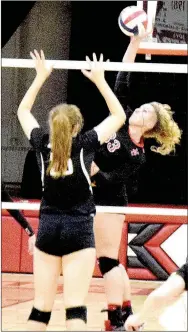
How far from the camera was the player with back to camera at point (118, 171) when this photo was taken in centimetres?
399

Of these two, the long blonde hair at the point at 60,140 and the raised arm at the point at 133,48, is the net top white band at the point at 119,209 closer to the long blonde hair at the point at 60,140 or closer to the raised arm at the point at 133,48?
the long blonde hair at the point at 60,140

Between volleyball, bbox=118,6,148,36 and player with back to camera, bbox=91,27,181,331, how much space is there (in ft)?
0.13

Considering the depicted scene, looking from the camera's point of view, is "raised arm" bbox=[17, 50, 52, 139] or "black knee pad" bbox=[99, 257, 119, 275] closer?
"raised arm" bbox=[17, 50, 52, 139]

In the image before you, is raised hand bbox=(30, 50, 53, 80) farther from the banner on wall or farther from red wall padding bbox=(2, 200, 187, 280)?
red wall padding bbox=(2, 200, 187, 280)

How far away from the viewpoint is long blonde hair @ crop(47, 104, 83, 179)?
3.29 meters

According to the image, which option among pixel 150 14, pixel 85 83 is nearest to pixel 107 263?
pixel 150 14

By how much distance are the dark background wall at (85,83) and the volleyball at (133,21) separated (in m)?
3.72

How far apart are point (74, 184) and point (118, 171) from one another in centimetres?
76

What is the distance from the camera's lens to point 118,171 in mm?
4047

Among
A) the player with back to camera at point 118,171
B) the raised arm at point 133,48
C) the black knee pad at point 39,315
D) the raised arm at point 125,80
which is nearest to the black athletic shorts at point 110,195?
the player with back to camera at point 118,171

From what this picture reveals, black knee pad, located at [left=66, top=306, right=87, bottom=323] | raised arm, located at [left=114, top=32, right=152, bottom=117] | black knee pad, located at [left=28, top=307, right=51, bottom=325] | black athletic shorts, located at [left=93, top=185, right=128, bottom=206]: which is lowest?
black knee pad, located at [left=28, top=307, right=51, bottom=325]

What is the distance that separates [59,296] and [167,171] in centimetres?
303

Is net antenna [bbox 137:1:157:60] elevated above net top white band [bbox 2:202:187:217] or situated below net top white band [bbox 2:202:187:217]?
above

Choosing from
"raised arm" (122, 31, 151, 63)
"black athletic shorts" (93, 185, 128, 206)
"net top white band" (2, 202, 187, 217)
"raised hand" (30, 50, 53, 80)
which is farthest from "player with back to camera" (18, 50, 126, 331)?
"black athletic shorts" (93, 185, 128, 206)
